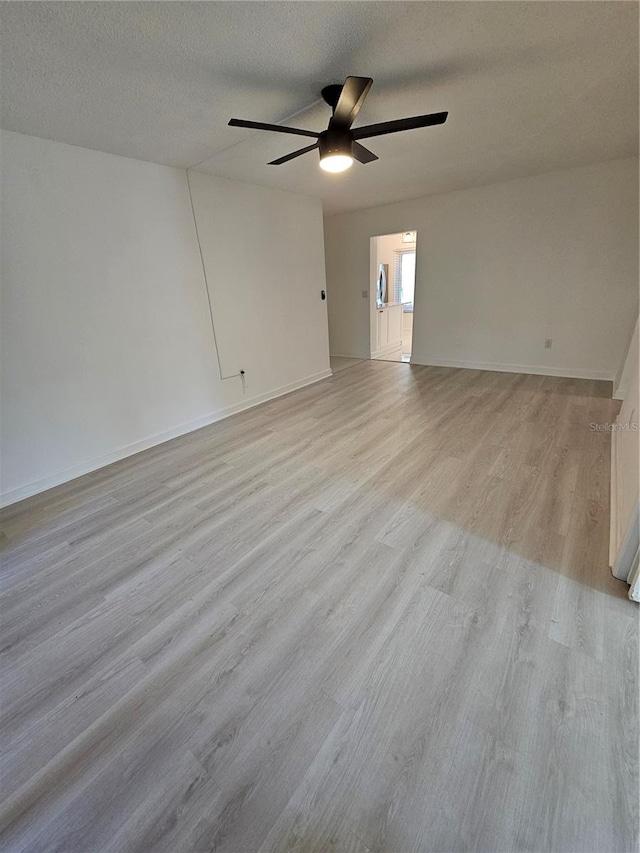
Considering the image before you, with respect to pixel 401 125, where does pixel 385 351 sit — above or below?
below

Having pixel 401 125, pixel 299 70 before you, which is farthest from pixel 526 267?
pixel 299 70

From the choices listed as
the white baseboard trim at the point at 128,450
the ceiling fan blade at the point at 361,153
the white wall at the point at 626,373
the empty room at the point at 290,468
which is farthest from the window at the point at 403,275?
the ceiling fan blade at the point at 361,153

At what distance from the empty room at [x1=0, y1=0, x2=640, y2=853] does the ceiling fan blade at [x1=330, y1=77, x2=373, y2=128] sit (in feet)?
0.07

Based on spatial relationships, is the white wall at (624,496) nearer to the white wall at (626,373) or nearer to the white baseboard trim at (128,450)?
the white wall at (626,373)

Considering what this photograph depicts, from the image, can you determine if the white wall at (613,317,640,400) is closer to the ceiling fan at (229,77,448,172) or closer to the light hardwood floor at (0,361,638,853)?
the light hardwood floor at (0,361,638,853)

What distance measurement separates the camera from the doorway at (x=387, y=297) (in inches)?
229

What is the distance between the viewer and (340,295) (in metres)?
6.16

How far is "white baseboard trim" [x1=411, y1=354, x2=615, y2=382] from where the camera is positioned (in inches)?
170

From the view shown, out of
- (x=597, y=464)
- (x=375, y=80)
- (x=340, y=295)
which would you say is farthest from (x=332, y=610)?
(x=340, y=295)

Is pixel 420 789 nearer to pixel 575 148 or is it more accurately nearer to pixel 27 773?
pixel 27 773

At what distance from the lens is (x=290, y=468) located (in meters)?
2.70

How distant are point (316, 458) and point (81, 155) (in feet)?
9.31

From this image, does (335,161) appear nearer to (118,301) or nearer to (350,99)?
(350,99)

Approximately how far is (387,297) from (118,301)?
5038 millimetres
